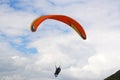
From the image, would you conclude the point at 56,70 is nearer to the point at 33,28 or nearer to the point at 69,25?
the point at 69,25

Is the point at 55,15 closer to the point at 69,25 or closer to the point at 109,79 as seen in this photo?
the point at 69,25

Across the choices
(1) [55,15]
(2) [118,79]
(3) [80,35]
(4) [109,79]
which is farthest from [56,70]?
(4) [109,79]

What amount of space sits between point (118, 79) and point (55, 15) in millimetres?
115191

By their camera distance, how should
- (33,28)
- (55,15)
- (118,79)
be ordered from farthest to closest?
(118,79), (55,15), (33,28)

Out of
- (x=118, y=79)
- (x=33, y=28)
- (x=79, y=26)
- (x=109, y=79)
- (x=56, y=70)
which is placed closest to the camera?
(x=33, y=28)

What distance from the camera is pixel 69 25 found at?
44375mm

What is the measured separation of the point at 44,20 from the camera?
3897cm

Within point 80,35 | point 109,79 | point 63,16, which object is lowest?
point 109,79

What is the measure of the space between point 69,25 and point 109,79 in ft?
411

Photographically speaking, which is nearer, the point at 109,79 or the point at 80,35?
the point at 80,35

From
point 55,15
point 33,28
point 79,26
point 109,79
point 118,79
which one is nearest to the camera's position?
point 33,28

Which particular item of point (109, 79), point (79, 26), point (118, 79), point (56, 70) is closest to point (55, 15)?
point (79, 26)

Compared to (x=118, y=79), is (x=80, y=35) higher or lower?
higher

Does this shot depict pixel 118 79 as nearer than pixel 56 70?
No
